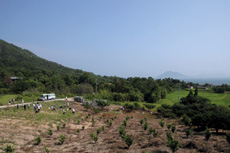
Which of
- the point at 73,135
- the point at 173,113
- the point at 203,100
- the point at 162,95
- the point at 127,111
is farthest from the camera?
the point at 162,95

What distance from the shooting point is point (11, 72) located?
224ft

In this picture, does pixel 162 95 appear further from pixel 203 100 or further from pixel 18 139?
pixel 18 139

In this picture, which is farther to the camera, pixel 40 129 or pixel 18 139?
pixel 40 129

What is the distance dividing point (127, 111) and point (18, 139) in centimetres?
2461

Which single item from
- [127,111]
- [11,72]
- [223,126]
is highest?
[11,72]

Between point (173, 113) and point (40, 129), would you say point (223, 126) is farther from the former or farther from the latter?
point (40, 129)

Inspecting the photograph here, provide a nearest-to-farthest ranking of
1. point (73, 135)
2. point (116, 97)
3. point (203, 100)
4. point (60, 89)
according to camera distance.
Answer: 1. point (73, 135)
2. point (203, 100)
3. point (116, 97)
4. point (60, 89)

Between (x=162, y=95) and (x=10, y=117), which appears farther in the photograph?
(x=162, y=95)

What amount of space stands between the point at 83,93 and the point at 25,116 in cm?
3169

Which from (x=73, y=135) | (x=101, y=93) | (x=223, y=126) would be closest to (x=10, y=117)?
(x=73, y=135)

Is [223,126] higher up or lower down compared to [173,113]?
higher up

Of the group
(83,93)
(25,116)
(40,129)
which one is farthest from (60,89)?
(40,129)

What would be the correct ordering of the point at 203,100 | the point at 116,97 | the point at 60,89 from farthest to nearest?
the point at 60,89 < the point at 116,97 < the point at 203,100

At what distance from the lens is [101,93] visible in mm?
52094
